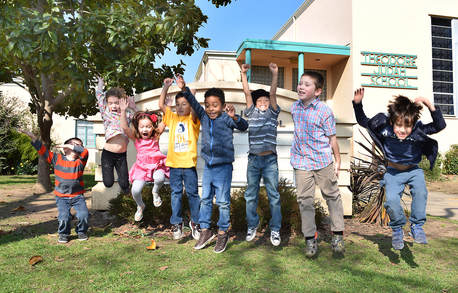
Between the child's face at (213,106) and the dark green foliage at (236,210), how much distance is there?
4.82ft

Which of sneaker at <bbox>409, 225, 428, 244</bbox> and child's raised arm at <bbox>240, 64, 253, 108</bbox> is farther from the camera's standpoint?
child's raised arm at <bbox>240, 64, 253, 108</bbox>

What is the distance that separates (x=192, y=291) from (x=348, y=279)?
155cm

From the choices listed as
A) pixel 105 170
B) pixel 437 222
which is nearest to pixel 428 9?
pixel 437 222

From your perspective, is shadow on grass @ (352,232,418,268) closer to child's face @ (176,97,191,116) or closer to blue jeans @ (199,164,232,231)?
blue jeans @ (199,164,232,231)

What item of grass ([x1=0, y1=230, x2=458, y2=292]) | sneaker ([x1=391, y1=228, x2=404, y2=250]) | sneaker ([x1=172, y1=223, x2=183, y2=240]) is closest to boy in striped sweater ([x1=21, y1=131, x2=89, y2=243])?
grass ([x1=0, y1=230, x2=458, y2=292])

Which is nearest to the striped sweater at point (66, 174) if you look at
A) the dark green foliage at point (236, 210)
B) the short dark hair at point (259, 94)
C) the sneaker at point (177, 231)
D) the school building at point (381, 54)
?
the dark green foliage at point (236, 210)

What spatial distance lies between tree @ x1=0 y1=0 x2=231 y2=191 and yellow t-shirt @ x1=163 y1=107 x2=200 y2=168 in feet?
9.61

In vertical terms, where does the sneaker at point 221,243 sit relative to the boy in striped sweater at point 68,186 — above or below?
below

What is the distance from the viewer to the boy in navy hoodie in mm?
4414

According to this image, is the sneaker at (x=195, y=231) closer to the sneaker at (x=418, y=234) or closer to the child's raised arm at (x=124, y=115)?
the child's raised arm at (x=124, y=115)

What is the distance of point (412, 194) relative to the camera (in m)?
3.99

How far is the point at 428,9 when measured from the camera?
1566 centimetres

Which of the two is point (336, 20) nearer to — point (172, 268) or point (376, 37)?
point (376, 37)

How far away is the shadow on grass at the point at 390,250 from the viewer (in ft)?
14.0
